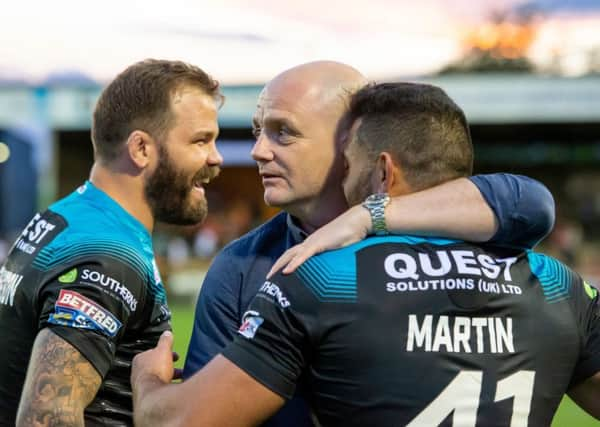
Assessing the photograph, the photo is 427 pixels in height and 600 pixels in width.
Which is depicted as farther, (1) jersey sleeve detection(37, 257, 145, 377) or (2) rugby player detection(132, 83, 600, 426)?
(1) jersey sleeve detection(37, 257, 145, 377)

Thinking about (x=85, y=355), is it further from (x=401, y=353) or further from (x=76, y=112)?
(x=76, y=112)

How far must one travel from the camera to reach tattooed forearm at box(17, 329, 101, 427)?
316cm

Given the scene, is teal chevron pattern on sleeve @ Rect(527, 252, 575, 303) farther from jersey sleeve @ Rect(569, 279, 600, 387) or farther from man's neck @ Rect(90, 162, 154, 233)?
man's neck @ Rect(90, 162, 154, 233)

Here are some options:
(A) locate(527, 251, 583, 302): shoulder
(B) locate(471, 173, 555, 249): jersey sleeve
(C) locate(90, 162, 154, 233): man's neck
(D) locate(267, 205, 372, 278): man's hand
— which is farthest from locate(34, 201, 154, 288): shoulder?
(A) locate(527, 251, 583, 302): shoulder

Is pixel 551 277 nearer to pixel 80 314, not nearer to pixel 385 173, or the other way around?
pixel 385 173

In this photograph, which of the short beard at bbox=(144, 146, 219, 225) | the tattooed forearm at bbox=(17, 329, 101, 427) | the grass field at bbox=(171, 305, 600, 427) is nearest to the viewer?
the tattooed forearm at bbox=(17, 329, 101, 427)

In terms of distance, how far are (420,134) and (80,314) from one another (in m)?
1.36

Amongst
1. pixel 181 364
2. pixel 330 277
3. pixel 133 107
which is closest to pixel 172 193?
pixel 133 107

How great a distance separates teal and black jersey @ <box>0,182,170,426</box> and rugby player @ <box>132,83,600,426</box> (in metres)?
0.59

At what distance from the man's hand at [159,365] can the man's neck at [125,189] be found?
114cm

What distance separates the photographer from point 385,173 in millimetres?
2803

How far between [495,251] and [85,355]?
1.44 meters

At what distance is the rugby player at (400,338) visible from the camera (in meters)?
2.51

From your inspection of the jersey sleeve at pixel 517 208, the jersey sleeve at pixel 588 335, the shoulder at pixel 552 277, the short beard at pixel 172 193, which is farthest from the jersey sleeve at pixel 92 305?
the jersey sleeve at pixel 588 335
